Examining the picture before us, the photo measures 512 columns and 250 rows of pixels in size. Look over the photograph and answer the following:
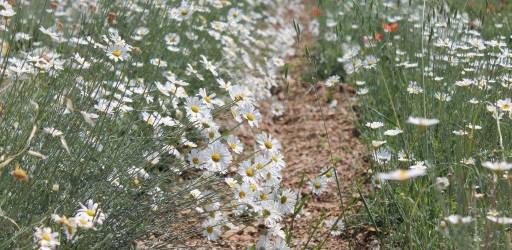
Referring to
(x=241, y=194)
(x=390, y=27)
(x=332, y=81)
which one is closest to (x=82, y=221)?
(x=241, y=194)

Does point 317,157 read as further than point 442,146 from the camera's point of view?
Answer: Yes

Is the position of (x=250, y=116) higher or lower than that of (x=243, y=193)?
higher

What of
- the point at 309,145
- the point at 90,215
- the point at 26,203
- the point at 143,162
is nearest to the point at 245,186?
the point at 143,162

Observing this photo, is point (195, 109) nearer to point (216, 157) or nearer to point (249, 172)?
point (216, 157)

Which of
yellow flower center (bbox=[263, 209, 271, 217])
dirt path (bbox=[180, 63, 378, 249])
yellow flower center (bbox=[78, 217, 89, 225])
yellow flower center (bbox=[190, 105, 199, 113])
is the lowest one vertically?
dirt path (bbox=[180, 63, 378, 249])

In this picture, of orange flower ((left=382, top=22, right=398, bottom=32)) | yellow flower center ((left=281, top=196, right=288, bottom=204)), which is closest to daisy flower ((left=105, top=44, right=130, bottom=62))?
yellow flower center ((left=281, top=196, right=288, bottom=204))

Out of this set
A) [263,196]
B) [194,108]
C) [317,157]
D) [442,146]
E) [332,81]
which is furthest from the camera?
[317,157]

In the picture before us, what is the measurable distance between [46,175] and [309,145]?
8.60 ft

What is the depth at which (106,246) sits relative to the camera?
8.17 feet

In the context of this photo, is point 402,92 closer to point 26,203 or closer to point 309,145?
point 309,145

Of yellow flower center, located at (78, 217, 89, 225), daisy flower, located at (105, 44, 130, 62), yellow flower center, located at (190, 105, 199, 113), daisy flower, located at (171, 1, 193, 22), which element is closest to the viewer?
yellow flower center, located at (78, 217, 89, 225)

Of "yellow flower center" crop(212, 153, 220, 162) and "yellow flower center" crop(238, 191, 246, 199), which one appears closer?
"yellow flower center" crop(238, 191, 246, 199)

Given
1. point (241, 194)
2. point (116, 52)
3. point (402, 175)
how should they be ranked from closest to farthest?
point (402, 175) < point (241, 194) < point (116, 52)

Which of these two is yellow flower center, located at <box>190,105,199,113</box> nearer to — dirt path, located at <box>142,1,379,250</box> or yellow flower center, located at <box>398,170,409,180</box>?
dirt path, located at <box>142,1,379,250</box>
